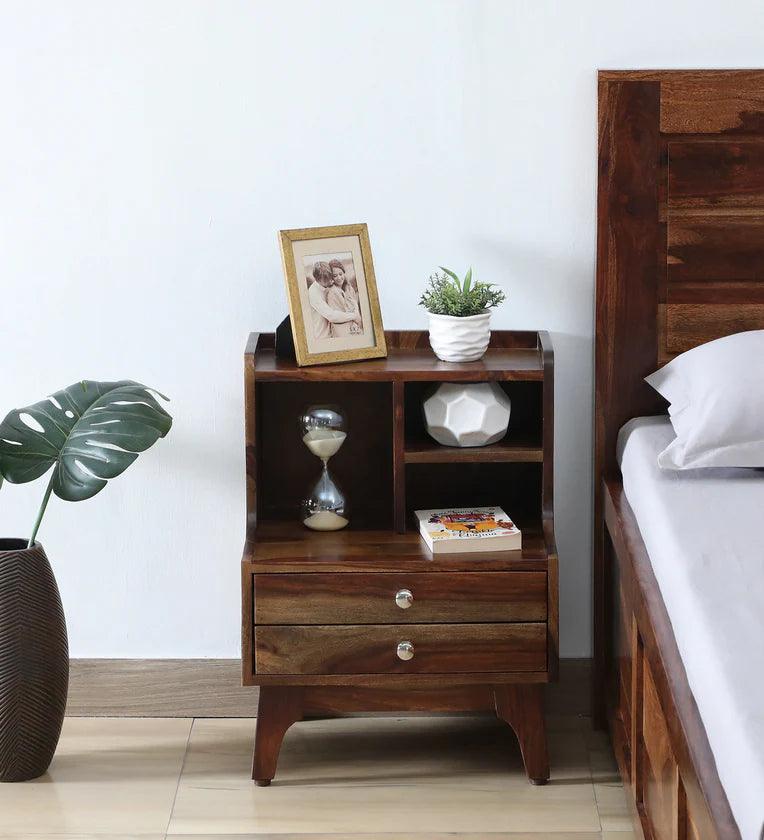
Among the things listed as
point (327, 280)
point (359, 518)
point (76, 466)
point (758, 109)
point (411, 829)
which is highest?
point (758, 109)

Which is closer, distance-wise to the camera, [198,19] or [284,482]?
[198,19]

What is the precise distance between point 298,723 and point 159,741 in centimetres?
29

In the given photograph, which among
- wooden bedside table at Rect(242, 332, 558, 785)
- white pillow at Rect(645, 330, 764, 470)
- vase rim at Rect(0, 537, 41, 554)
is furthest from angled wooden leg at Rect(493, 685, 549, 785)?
vase rim at Rect(0, 537, 41, 554)

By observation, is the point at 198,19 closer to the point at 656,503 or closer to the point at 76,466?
the point at 76,466

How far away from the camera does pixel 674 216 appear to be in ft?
7.25

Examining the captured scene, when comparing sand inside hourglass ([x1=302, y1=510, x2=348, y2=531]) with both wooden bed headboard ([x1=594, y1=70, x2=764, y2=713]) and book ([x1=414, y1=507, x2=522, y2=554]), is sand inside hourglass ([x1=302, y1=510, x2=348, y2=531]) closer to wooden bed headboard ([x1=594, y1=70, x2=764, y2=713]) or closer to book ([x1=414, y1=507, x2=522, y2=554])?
book ([x1=414, y1=507, x2=522, y2=554])

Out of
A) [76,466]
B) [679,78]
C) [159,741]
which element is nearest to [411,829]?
[159,741]

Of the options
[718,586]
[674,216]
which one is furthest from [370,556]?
[674,216]

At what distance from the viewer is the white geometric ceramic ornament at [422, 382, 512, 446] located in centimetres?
210

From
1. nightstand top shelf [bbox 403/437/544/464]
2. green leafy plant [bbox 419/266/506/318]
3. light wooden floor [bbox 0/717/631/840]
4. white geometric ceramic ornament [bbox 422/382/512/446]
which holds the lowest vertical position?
light wooden floor [bbox 0/717/631/840]

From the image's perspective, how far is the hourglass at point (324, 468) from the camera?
7.09 feet

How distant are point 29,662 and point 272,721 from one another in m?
0.46

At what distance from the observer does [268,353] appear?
7.34 ft

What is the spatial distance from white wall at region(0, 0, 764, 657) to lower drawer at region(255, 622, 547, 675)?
0.40 m
